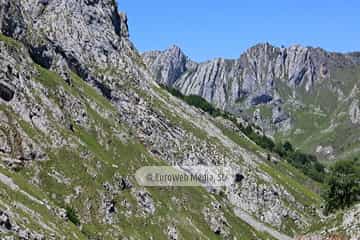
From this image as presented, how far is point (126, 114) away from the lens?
183125mm

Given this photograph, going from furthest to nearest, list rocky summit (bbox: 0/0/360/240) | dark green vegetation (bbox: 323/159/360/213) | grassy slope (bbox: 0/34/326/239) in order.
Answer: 1. dark green vegetation (bbox: 323/159/360/213)
2. grassy slope (bbox: 0/34/326/239)
3. rocky summit (bbox: 0/0/360/240)

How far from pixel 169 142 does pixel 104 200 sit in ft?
203

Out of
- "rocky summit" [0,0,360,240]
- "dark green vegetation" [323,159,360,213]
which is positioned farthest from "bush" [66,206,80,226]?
"dark green vegetation" [323,159,360,213]

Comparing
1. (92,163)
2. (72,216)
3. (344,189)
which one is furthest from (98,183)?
(344,189)

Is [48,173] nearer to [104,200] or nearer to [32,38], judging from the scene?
[104,200]

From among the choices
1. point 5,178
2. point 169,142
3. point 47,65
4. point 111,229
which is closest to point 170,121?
point 169,142

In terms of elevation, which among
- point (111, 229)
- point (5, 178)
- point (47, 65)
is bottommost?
point (111, 229)

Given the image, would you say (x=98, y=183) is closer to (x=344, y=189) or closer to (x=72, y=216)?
(x=72, y=216)

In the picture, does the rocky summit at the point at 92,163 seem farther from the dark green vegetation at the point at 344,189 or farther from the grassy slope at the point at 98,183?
the dark green vegetation at the point at 344,189

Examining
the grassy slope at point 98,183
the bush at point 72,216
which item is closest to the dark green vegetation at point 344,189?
the grassy slope at point 98,183

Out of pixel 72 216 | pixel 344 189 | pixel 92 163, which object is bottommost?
pixel 72 216

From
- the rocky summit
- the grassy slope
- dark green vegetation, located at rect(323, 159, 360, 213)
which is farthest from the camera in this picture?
dark green vegetation, located at rect(323, 159, 360, 213)

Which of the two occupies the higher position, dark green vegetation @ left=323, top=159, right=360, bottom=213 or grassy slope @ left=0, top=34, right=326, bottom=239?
dark green vegetation @ left=323, top=159, right=360, bottom=213

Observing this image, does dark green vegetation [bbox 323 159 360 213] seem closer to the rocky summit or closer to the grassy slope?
the rocky summit
